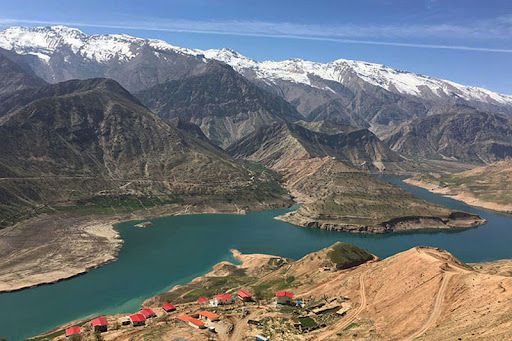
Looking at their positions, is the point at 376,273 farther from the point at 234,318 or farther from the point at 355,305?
the point at 234,318

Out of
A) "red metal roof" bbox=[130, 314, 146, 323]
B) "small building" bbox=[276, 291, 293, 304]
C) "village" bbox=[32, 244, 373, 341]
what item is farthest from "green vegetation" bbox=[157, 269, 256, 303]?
"small building" bbox=[276, 291, 293, 304]

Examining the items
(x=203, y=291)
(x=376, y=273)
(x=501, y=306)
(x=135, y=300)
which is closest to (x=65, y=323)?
(x=135, y=300)

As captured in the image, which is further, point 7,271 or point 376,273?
point 7,271

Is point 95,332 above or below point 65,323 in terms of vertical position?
above

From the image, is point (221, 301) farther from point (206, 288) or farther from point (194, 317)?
point (206, 288)

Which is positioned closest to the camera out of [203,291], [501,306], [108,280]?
[501,306]

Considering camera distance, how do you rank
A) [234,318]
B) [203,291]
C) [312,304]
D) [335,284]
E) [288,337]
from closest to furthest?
[288,337] < [234,318] < [312,304] < [335,284] < [203,291]

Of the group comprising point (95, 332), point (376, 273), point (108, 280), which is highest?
point (376, 273)

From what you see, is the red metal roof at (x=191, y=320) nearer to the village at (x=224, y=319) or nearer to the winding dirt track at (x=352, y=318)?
the village at (x=224, y=319)

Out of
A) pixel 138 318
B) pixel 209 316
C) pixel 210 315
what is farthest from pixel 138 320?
pixel 209 316
